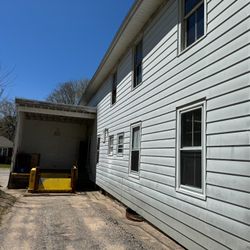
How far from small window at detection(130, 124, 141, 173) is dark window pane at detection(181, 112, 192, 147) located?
218 cm

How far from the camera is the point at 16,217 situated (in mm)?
6344

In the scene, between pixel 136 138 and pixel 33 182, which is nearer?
pixel 136 138

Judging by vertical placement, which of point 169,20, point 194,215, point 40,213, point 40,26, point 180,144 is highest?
point 40,26

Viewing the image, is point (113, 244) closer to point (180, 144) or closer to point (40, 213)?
point (180, 144)

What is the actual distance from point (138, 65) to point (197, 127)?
3.82 meters

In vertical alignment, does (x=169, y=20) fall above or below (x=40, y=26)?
below

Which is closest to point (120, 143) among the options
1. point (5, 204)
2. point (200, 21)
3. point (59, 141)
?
point (5, 204)

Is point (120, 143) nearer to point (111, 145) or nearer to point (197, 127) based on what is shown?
point (111, 145)

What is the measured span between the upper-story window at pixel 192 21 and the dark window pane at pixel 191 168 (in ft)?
6.57

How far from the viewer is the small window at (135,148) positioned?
6797 mm

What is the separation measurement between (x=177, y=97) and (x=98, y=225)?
10.9ft

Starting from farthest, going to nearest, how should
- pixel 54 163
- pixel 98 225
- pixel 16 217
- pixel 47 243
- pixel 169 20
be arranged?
pixel 54 163
pixel 16 217
pixel 98 225
pixel 169 20
pixel 47 243

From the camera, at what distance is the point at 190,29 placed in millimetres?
4832

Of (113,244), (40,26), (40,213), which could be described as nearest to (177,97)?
(113,244)
